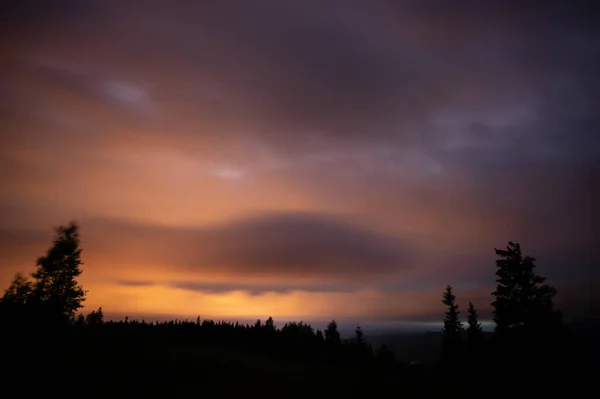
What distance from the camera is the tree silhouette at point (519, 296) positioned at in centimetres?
3169

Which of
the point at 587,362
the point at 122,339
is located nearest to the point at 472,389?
the point at 587,362

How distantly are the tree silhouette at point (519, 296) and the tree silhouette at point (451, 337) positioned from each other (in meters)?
19.0

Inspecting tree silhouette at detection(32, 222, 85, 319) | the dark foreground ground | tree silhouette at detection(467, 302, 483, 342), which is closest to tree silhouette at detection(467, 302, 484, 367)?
tree silhouette at detection(467, 302, 483, 342)

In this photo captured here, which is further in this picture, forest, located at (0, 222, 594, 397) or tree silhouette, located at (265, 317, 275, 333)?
tree silhouette, located at (265, 317, 275, 333)

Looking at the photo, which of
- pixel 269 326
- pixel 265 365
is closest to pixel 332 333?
pixel 269 326

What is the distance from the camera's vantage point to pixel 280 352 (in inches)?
1673

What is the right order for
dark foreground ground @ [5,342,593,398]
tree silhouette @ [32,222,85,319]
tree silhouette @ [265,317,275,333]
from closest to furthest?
dark foreground ground @ [5,342,593,398], tree silhouette @ [32,222,85,319], tree silhouette @ [265,317,275,333]

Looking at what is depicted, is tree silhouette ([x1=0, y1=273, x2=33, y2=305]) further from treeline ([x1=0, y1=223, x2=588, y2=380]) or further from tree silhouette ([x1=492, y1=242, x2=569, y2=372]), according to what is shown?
tree silhouette ([x1=492, y1=242, x2=569, y2=372])

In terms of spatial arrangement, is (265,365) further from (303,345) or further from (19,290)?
(19,290)

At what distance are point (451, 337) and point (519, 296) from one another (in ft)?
94.8

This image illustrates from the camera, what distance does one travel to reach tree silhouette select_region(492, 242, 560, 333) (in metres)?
31.7

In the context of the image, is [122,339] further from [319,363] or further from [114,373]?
[319,363]

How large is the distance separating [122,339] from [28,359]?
9.79m

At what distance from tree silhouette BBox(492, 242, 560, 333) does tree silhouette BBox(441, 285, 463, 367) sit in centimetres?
1900
